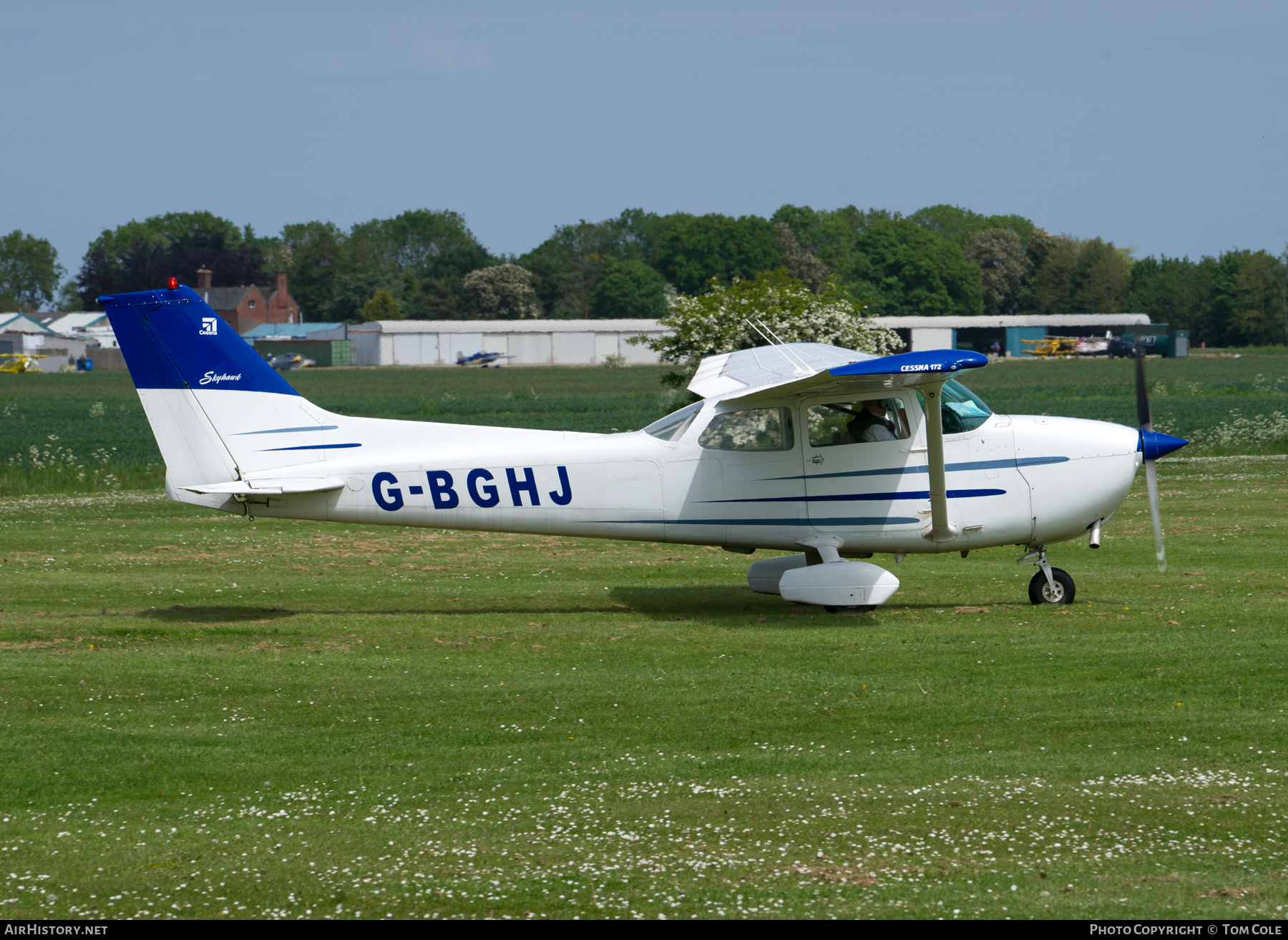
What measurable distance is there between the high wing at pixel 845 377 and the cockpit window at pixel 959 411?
0.71ft

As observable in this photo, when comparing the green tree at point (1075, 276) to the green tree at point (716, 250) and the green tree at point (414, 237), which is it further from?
the green tree at point (414, 237)

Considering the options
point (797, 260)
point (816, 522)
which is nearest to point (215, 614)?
point (816, 522)

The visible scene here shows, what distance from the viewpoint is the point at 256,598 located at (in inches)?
502

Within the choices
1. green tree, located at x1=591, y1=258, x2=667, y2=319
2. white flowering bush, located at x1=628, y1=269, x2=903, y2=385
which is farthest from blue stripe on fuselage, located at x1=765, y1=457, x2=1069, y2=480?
green tree, located at x1=591, y1=258, x2=667, y2=319

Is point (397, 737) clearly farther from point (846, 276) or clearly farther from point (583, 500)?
point (846, 276)

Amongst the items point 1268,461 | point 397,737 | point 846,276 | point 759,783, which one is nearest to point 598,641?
point 397,737

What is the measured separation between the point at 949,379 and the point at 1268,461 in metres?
17.1

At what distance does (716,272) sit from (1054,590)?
496 feet

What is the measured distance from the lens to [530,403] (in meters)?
56.8

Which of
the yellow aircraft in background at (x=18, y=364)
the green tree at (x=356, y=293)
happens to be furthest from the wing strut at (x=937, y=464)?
the green tree at (x=356, y=293)

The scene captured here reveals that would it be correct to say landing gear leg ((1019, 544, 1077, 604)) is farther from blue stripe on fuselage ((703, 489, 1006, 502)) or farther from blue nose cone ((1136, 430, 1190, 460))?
blue nose cone ((1136, 430, 1190, 460))

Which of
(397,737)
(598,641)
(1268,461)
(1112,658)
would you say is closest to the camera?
(397,737)

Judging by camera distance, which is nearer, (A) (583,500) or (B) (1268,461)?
(A) (583,500)

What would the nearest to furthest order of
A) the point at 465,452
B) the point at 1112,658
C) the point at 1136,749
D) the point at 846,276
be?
the point at 1136,749
the point at 1112,658
the point at 465,452
the point at 846,276
